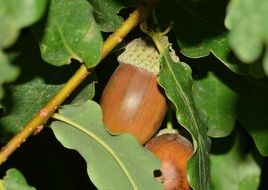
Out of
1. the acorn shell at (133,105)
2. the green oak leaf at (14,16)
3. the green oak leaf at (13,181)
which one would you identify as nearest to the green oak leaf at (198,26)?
the acorn shell at (133,105)

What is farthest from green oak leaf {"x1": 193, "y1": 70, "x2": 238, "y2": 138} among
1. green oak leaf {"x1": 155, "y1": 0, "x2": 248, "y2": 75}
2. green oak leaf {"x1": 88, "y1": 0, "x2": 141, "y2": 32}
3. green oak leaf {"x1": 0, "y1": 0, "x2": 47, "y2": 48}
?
green oak leaf {"x1": 0, "y1": 0, "x2": 47, "y2": 48}

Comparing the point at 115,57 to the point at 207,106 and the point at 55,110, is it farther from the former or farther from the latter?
the point at 55,110

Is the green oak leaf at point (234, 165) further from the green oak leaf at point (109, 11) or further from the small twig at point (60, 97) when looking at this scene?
the small twig at point (60, 97)

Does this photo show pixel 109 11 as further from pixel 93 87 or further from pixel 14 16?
pixel 14 16

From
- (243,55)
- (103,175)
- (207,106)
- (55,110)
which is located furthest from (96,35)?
(207,106)

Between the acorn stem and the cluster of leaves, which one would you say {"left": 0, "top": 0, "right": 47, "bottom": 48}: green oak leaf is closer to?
the cluster of leaves

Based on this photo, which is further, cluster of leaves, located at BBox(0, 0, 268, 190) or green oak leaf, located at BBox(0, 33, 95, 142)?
green oak leaf, located at BBox(0, 33, 95, 142)

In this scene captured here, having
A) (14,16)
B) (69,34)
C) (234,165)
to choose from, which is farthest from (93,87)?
(234,165)
